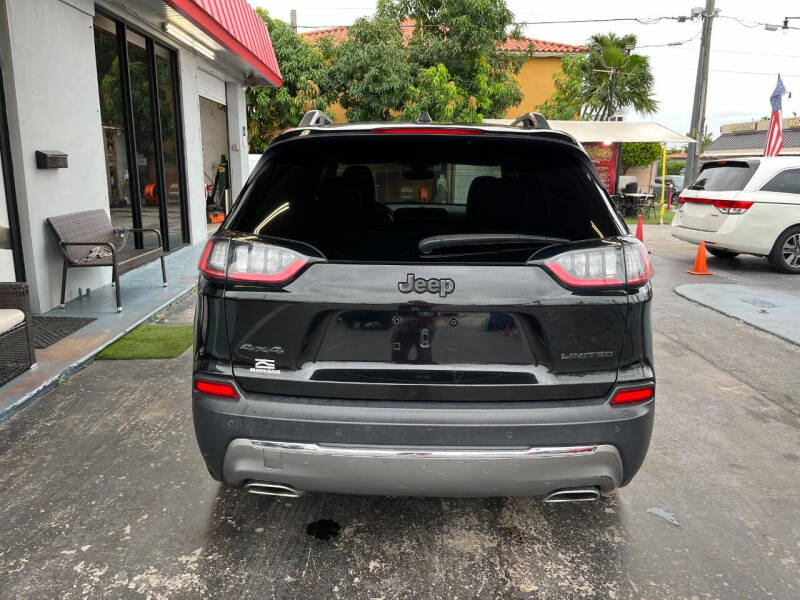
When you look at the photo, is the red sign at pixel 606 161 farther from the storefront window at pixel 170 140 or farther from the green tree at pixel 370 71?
the storefront window at pixel 170 140

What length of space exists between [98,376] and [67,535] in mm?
2332

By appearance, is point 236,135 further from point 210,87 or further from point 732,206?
point 732,206

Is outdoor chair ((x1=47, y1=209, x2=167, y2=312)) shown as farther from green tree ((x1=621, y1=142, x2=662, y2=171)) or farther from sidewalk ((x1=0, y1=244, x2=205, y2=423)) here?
green tree ((x1=621, y1=142, x2=662, y2=171))

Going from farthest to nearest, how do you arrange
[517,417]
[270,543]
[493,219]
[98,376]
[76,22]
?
[76,22]
[98,376]
[270,543]
[493,219]
[517,417]

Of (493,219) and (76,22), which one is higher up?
(76,22)

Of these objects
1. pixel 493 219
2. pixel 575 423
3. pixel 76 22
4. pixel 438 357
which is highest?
pixel 76 22

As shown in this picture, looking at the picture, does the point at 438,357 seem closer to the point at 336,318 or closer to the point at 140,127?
the point at 336,318

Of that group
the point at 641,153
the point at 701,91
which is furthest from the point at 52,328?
the point at 641,153

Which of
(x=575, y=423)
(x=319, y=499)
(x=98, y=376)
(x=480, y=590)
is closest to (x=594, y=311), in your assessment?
(x=575, y=423)

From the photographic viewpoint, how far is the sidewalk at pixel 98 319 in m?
4.50

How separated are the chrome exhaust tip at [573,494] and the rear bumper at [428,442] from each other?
0.06 meters

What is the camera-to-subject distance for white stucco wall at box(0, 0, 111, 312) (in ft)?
20.2

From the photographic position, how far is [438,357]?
2268 mm

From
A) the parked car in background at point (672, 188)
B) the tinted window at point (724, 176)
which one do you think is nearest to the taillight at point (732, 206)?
the tinted window at point (724, 176)
